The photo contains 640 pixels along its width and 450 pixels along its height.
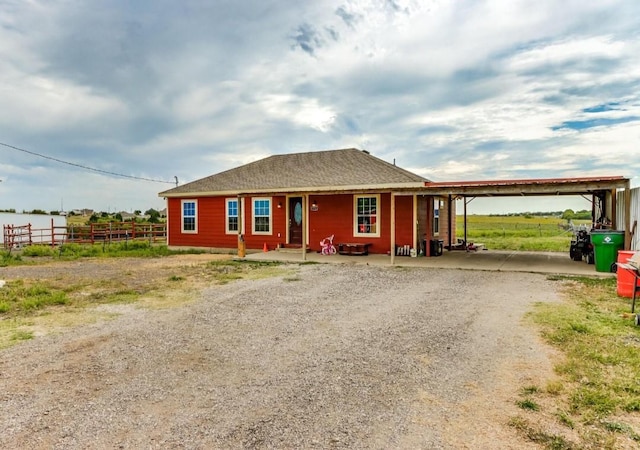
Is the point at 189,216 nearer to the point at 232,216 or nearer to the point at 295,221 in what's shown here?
the point at 232,216

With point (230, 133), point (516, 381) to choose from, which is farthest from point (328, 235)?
point (516, 381)

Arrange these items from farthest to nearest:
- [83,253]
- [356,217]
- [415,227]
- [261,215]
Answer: [83,253]
[261,215]
[356,217]
[415,227]

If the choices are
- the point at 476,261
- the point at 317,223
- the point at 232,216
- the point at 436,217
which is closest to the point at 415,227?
the point at 476,261

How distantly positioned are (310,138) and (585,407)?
20.8 metres

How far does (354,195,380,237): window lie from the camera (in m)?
14.2

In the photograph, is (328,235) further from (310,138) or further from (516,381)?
(516,381)

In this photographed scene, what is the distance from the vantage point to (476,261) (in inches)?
495

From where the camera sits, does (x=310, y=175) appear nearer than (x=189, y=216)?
Yes

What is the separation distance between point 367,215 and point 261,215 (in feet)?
15.2

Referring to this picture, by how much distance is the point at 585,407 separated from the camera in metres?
2.98

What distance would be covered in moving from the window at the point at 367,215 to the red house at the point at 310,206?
0.12ft

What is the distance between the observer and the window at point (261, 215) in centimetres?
1609

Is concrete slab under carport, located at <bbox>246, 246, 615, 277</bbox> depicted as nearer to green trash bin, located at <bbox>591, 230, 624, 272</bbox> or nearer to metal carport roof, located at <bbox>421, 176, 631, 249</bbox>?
green trash bin, located at <bbox>591, 230, 624, 272</bbox>

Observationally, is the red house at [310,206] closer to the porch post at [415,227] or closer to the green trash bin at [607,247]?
the porch post at [415,227]
